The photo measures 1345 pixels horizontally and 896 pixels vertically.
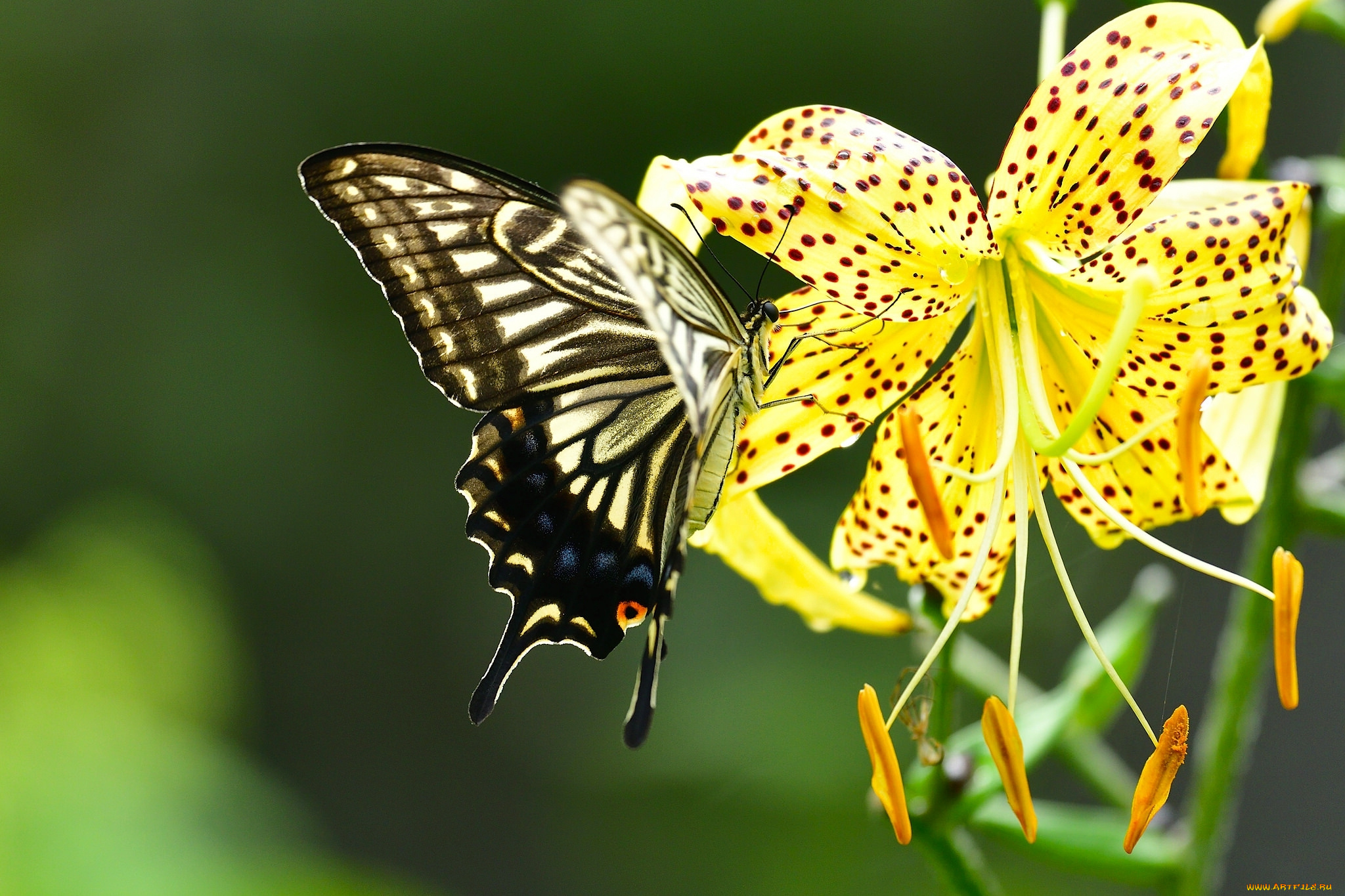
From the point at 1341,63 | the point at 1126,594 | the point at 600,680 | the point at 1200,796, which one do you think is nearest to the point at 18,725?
the point at 600,680

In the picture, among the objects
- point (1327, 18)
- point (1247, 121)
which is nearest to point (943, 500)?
point (1247, 121)

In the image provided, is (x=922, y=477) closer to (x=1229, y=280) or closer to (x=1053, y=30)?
(x=1229, y=280)

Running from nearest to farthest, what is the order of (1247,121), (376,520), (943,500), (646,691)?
(646,691), (1247,121), (943,500), (376,520)

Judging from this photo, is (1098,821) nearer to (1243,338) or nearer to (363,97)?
(1243,338)

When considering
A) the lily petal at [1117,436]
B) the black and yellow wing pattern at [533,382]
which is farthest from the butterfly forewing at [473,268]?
the lily petal at [1117,436]

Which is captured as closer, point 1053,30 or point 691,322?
point 691,322

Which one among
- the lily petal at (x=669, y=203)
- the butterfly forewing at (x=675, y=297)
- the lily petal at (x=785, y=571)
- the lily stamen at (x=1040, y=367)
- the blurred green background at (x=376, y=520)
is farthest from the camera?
the blurred green background at (x=376, y=520)

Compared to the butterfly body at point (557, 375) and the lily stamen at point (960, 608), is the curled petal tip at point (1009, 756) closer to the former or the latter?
the lily stamen at point (960, 608)

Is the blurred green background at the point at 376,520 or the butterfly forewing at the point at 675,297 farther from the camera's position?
the blurred green background at the point at 376,520

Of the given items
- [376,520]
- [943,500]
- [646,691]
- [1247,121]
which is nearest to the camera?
[646,691]
